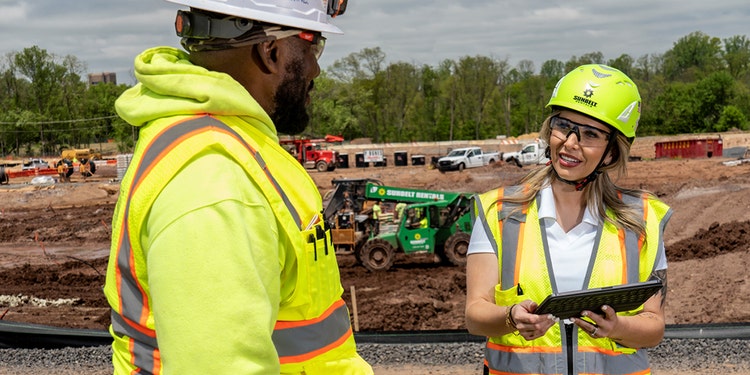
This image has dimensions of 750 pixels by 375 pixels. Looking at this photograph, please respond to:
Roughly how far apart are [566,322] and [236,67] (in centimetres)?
176

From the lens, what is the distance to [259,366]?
1.32 meters

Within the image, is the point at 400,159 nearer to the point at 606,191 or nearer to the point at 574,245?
the point at 606,191

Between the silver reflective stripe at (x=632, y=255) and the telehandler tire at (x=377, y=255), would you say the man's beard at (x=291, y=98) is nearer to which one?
the silver reflective stripe at (x=632, y=255)

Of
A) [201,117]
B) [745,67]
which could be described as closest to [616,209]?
[201,117]

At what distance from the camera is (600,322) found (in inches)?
104

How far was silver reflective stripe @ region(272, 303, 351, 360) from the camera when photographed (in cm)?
160

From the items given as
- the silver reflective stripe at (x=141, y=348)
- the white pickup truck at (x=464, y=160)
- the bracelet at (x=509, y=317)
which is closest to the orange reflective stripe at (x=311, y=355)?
the silver reflective stripe at (x=141, y=348)

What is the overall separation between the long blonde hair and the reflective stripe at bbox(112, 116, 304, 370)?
175cm

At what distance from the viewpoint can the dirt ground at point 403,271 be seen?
1262cm

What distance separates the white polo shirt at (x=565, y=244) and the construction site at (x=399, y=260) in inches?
287

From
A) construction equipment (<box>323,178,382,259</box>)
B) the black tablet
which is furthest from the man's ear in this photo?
construction equipment (<box>323,178,382,259</box>)

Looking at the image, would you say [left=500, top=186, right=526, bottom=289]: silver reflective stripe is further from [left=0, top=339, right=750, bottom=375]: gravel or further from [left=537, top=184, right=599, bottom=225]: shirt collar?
[left=0, top=339, right=750, bottom=375]: gravel

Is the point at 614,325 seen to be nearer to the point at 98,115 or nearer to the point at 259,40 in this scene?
the point at 259,40

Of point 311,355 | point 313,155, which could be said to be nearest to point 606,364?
point 311,355
